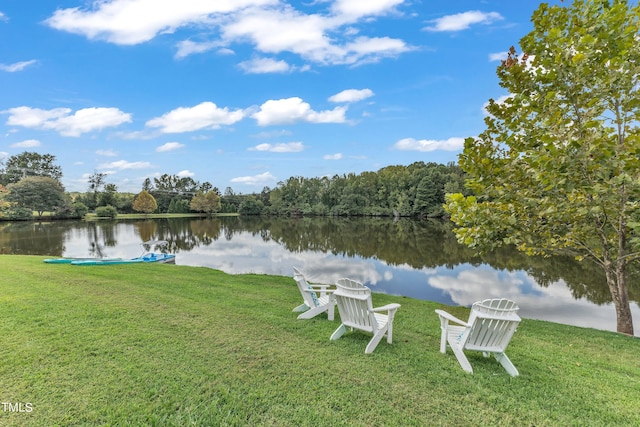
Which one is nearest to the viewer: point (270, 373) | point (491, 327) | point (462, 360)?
point (270, 373)

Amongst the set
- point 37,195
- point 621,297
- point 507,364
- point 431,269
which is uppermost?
point 37,195

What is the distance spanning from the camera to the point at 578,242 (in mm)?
6953

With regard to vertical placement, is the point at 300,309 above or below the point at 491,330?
below

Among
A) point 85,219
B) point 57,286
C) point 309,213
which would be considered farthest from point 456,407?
point 309,213

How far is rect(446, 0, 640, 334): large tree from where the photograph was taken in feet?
15.4

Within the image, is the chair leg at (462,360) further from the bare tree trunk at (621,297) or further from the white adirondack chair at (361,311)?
the bare tree trunk at (621,297)

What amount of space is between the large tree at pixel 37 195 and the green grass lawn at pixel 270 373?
63.0 m

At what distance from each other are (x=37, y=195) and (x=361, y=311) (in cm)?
6855

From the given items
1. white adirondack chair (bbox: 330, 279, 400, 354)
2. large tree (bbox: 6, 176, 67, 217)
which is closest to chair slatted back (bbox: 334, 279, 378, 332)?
white adirondack chair (bbox: 330, 279, 400, 354)

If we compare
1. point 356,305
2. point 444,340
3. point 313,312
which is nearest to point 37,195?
point 313,312

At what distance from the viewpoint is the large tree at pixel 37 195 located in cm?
5216

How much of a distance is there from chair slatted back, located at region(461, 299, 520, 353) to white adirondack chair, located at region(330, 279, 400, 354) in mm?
982

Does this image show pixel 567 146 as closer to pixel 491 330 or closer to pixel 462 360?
pixel 491 330

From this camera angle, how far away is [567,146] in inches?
183
